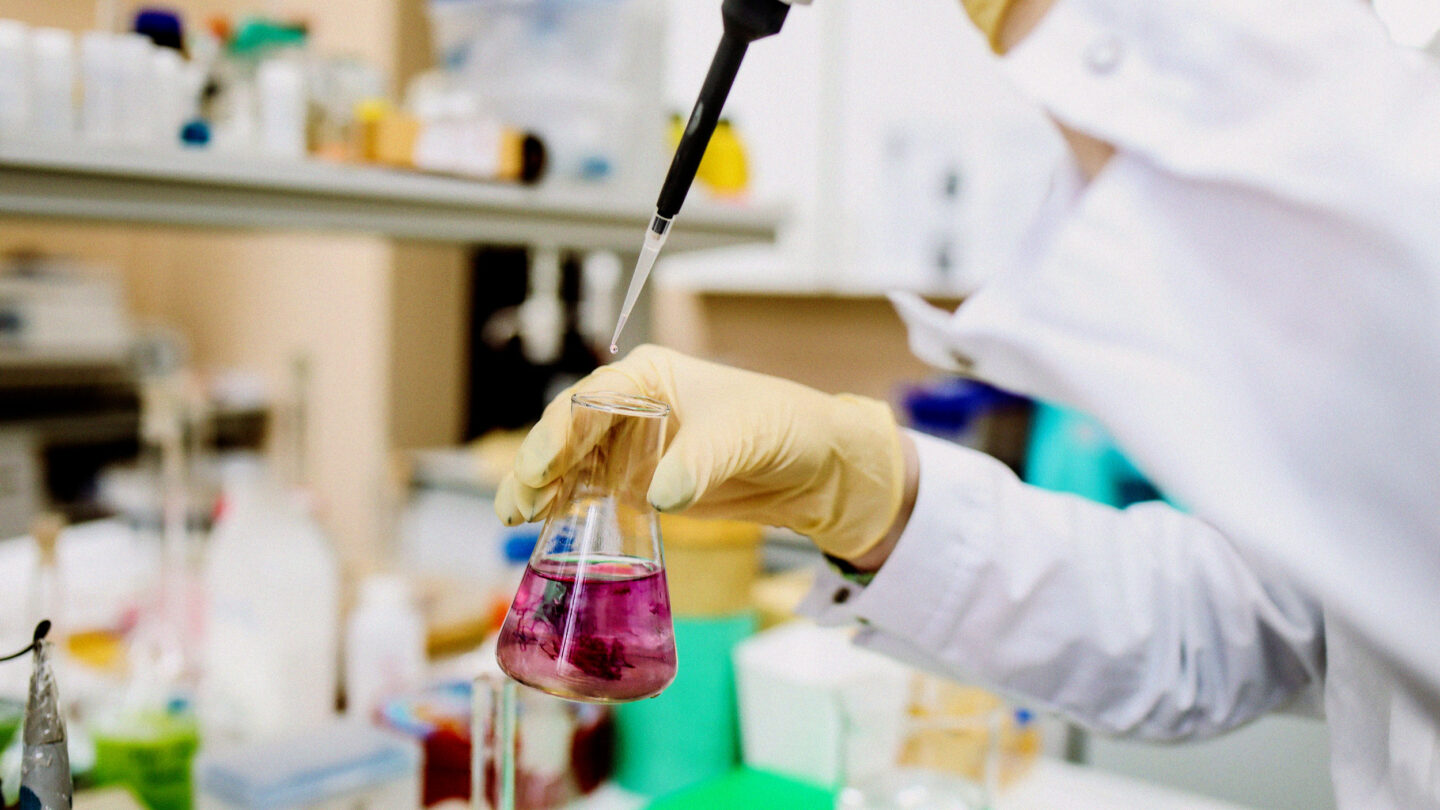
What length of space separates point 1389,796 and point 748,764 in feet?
2.16

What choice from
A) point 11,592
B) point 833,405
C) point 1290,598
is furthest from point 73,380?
point 1290,598

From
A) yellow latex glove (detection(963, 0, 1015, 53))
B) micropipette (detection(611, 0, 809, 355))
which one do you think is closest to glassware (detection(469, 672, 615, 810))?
micropipette (detection(611, 0, 809, 355))

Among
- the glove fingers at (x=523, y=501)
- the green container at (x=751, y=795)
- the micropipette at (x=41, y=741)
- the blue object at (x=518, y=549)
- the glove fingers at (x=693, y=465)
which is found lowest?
the green container at (x=751, y=795)

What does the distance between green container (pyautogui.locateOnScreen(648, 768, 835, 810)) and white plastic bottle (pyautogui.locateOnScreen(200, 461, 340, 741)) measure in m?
0.44

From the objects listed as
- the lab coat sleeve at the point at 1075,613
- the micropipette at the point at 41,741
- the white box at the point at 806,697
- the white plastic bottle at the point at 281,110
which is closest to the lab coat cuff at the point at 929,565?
the lab coat sleeve at the point at 1075,613

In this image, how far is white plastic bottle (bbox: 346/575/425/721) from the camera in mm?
1182

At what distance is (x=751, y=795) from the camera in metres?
1.10

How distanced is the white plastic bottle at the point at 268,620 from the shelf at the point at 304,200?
1.17 ft

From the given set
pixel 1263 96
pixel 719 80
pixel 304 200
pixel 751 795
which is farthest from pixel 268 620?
pixel 1263 96

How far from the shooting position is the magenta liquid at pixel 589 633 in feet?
1.95

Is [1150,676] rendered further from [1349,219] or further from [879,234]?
[879,234]

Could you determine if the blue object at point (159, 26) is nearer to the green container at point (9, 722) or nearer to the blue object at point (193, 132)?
the blue object at point (193, 132)

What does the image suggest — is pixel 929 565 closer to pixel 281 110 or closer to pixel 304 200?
pixel 304 200

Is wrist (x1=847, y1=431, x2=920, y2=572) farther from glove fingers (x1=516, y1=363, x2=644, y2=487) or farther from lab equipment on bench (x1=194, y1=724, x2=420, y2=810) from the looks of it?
lab equipment on bench (x1=194, y1=724, x2=420, y2=810)
